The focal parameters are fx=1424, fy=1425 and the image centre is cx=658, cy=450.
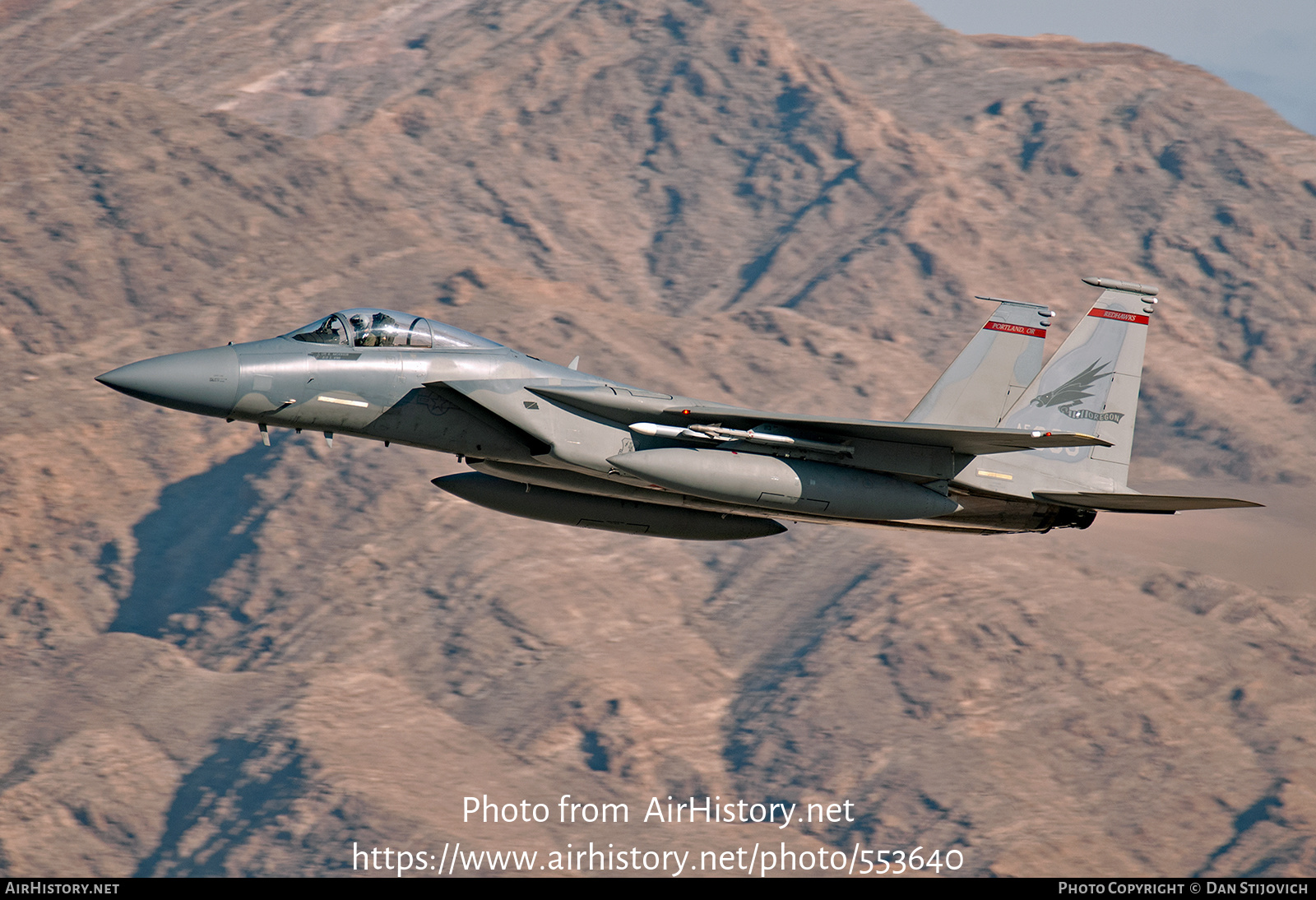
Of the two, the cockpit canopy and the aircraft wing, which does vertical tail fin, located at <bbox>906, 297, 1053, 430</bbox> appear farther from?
the cockpit canopy

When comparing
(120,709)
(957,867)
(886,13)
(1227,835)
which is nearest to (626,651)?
(957,867)

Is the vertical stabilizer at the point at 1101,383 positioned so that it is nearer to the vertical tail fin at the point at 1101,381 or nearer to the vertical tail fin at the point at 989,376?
the vertical tail fin at the point at 1101,381

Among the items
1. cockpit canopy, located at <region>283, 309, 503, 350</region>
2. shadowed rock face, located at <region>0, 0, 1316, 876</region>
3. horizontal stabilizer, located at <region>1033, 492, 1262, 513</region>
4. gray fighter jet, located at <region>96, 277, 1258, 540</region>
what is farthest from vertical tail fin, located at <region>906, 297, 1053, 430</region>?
shadowed rock face, located at <region>0, 0, 1316, 876</region>

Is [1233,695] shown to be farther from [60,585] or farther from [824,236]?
[60,585]

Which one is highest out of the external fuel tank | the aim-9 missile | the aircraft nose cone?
the aircraft nose cone

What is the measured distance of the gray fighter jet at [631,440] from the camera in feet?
58.3

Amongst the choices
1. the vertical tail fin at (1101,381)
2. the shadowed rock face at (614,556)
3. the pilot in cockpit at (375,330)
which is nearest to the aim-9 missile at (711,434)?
the pilot in cockpit at (375,330)

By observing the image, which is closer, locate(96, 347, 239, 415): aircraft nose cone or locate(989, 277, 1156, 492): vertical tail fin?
locate(96, 347, 239, 415): aircraft nose cone

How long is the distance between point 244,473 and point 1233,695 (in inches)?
1547

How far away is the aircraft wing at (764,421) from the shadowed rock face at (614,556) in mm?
30063

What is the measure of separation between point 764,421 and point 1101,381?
22.0 feet

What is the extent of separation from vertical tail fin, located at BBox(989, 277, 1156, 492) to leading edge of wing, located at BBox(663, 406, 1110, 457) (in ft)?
9.78

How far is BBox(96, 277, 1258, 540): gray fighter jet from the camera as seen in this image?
699 inches

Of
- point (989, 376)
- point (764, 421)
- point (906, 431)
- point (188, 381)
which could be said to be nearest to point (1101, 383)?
point (989, 376)
